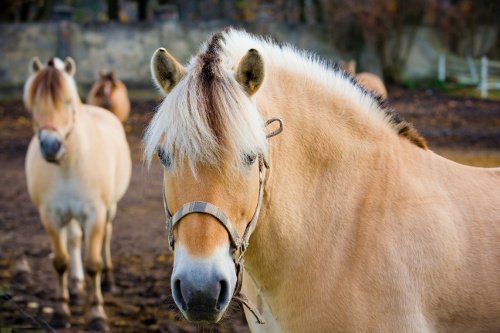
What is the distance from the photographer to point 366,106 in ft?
Answer: 9.47

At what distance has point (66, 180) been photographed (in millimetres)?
5387

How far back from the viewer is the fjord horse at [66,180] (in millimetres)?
5184

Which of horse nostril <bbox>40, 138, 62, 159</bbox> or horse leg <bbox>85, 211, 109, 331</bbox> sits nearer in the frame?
horse nostril <bbox>40, 138, 62, 159</bbox>

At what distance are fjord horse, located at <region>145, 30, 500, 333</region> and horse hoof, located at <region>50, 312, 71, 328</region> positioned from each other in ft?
8.80

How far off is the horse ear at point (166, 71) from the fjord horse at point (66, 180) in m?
2.78

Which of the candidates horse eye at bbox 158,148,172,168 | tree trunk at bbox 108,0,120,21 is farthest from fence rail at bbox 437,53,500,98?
horse eye at bbox 158,148,172,168

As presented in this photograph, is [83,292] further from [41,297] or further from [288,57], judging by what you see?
[288,57]

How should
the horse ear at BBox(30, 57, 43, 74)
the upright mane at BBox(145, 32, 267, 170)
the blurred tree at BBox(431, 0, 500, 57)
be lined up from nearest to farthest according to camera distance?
the upright mane at BBox(145, 32, 267, 170) < the horse ear at BBox(30, 57, 43, 74) < the blurred tree at BBox(431, 0, 500, 57)

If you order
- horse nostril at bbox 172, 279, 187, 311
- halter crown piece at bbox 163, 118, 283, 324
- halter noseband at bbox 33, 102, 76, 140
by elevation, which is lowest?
halter noseband at bbox 33, 102, 76, 140

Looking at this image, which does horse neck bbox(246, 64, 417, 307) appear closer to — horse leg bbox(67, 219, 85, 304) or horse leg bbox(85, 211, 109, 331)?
horse leg bbox(85, 211, 109, 331)

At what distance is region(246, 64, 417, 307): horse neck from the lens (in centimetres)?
264

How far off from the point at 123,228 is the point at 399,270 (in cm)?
559

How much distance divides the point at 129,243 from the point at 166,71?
493 centimetres

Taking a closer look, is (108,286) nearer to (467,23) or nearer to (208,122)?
(208,122)
